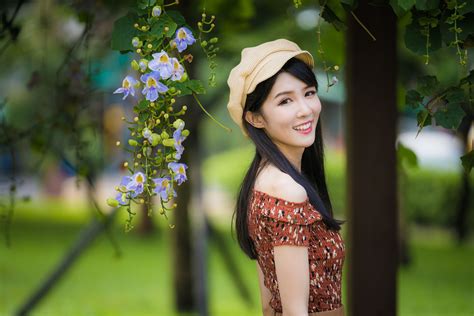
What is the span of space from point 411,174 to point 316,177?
1001 centimetres

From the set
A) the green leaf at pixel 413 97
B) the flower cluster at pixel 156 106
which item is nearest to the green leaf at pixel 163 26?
the flower cluster at pixel 156 106

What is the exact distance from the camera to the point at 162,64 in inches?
77.9

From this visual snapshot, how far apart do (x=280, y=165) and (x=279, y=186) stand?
9 cm

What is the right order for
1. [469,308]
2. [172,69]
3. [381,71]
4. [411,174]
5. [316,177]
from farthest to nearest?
[411,174], [469,308], [381,71], [316,177], [172,69]

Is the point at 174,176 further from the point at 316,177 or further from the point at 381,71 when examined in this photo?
the point at 381,71

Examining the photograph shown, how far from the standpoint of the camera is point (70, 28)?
12.6 m

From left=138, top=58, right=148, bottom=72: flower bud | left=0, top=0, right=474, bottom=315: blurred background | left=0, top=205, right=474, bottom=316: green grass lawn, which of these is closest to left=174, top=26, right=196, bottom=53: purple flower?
left=138, top=58, right=148, bottom=72: flower bud

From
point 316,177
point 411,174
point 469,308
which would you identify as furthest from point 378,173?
point 411,174

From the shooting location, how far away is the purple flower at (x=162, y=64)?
1974 mm

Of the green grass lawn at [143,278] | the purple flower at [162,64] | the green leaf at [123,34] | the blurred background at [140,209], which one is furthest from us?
the green grass lawn at [143,278]

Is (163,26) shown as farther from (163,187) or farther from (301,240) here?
(301,240)

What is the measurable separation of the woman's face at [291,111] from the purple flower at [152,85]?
14.2 inches

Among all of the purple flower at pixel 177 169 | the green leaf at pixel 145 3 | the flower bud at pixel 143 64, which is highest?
the green leaf at pixel 145 3

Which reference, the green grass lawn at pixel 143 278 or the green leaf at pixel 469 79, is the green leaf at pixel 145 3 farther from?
the green grass lawn at pixel 143 278
